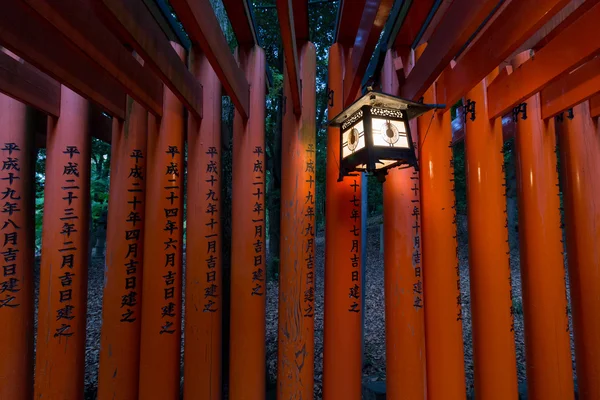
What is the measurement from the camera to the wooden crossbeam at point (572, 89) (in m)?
2.36

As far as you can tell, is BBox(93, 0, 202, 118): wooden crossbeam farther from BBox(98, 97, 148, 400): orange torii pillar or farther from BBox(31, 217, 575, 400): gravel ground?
BBox(31, 217, 575, 400): gravel ground

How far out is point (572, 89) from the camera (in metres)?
2.58

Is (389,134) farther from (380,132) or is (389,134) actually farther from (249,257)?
(249,257)

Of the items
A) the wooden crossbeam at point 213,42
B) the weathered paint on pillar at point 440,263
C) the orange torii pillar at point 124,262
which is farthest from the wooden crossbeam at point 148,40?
the weathered paint on pillar at point 440,263

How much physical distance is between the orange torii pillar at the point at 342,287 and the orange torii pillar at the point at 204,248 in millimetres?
1194

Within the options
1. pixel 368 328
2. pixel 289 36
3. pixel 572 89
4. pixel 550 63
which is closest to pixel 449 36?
pixel 550 63

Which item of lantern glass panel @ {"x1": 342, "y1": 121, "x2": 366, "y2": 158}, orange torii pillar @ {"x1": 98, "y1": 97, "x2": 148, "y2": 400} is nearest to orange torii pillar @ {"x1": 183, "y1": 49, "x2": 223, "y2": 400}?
orange torii pillar @ {"x1": 98, "y1": 97, "x2": 148, "y2": 400}

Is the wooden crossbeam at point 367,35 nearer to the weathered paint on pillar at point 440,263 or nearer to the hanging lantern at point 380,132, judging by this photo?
the hanging lantern at point 380,132

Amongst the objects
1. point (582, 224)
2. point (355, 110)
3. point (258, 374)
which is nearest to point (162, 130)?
point (355, 110)

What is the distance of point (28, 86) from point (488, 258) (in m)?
4.76

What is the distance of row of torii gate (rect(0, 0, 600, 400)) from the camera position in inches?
105

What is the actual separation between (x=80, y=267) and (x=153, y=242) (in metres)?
0.81

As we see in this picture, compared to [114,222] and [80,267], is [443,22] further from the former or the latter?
[80,267]

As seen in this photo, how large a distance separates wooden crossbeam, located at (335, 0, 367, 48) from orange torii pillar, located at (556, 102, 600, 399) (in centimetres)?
271
